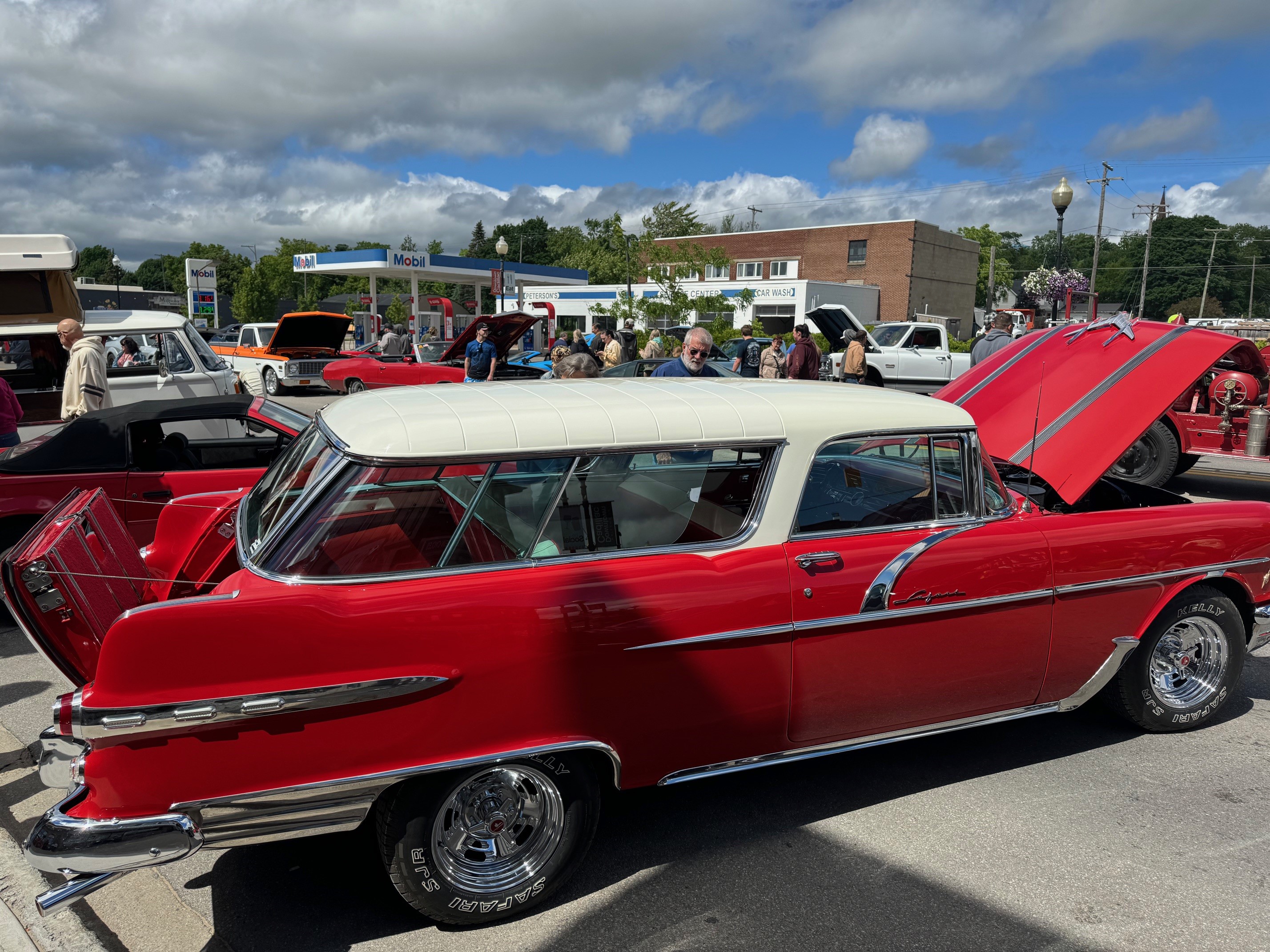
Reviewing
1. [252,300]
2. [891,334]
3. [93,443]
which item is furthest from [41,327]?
[252,300]

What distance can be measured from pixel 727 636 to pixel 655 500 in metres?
0.57

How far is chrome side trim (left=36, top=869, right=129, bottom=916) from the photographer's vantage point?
2348 mm

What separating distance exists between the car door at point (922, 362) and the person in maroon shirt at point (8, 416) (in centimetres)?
1905

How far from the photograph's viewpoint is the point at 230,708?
2.38m

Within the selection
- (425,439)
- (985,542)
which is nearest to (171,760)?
(425,439)

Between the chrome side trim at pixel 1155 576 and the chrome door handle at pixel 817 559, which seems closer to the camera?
the chrome door handle at pixel 817 559

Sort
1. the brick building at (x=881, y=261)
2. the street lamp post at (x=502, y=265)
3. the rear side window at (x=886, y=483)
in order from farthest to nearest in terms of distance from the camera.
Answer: the brick building at (x=881, y=261) → the street lamp post at (x=502, y=265) → the rear side window at (x=886, y=483)

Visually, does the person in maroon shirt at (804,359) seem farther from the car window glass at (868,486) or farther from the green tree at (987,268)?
the green tree at (987,268)

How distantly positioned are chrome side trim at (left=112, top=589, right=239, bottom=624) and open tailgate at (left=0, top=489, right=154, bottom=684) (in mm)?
398

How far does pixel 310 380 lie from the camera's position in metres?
20.8

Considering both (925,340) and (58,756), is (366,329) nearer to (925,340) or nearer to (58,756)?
(925,340)

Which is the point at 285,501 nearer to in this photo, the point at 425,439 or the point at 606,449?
the point at 425,439

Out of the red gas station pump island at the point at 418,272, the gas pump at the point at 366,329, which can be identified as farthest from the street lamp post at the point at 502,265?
the gas pump at the point at 366,329

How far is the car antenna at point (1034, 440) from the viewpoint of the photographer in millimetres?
4188
